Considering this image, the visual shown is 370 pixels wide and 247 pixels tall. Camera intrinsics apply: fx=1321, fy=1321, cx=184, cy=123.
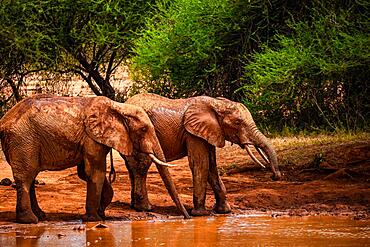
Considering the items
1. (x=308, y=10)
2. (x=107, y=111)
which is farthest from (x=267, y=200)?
(x=308, y=10)

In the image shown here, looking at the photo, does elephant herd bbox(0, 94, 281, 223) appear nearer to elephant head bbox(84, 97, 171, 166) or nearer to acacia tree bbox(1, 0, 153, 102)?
elephant head bbox(84, 97, 171, 166)

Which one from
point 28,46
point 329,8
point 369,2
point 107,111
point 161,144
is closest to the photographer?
point 107,111

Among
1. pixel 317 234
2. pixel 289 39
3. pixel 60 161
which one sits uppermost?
pixel 289 39

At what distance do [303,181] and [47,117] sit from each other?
467cm

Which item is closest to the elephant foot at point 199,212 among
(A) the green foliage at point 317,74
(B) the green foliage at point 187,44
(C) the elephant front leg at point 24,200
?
(C) the elephant front leg at point 24,200

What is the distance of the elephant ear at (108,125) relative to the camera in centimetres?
1377

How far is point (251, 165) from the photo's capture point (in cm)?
1817

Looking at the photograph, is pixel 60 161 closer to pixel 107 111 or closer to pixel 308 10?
pixel 107 111

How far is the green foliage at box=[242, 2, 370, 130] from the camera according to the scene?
64.5 feet

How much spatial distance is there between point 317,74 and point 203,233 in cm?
724

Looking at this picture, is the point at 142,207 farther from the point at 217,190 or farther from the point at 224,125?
the point at 224,125

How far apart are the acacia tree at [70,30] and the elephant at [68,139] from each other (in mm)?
11227

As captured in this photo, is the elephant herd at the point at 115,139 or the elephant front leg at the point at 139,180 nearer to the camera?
the elephant herd at the point at 115,139

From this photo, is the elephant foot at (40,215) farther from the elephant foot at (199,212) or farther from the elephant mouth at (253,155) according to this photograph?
the elephant mouth at (253,155)
